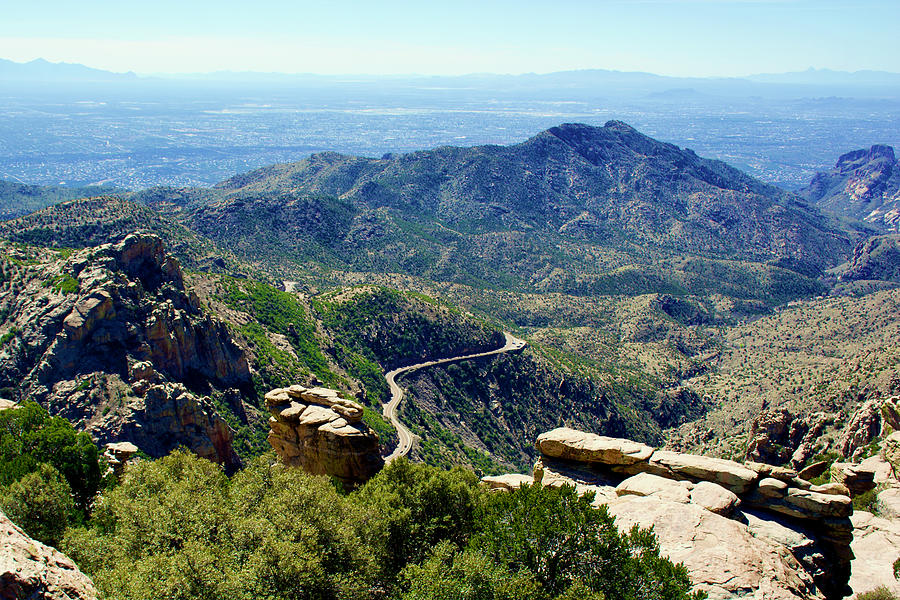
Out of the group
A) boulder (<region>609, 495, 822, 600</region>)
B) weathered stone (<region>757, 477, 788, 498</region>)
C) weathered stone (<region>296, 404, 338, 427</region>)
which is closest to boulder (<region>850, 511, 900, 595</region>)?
weathered stone (<region>757, 477, 788, 498</region>)

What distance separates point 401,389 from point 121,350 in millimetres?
51869

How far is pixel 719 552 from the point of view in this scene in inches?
997

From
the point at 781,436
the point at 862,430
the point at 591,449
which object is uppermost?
the point at 591,449

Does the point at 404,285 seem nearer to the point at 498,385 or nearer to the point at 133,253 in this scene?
the point at 498,385

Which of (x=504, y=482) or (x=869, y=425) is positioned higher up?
(x=504, y=482)

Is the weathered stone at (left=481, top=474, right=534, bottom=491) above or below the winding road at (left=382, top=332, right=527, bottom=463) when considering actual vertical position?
above

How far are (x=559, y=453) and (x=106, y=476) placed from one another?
33.5 metres

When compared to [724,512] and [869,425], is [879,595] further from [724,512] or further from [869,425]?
[869,425]

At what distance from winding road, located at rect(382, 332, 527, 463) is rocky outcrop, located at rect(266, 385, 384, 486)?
21.1m

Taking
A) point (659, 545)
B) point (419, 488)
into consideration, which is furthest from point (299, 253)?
point (659, 545)

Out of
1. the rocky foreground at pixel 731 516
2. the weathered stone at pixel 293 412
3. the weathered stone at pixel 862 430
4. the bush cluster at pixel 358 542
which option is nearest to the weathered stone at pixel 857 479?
the rocky foreground at pixel 731 516

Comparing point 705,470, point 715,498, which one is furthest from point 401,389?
point 715,498

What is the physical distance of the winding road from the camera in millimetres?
81812

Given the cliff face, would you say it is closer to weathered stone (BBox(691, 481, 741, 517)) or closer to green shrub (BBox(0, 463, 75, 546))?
green shrub (BBox(0, 463, 75, 546))
